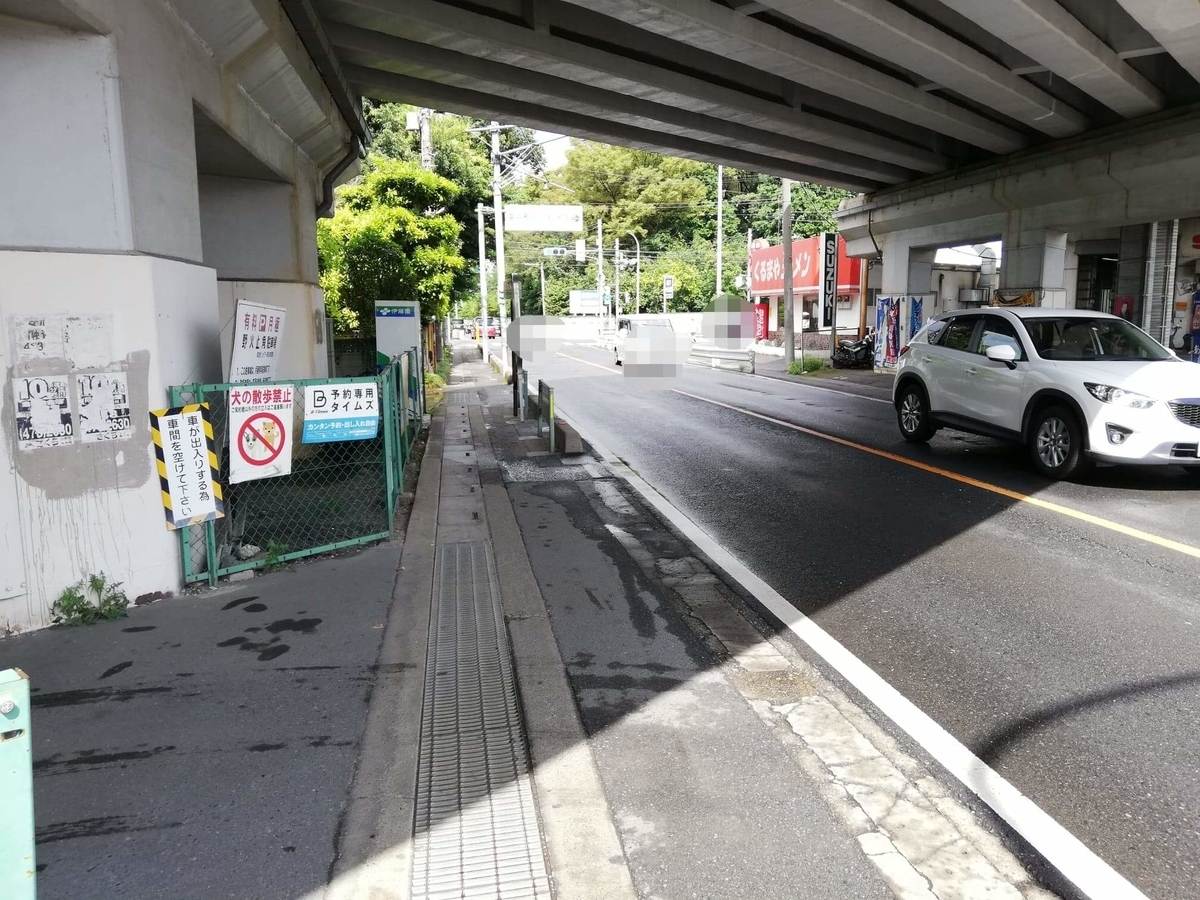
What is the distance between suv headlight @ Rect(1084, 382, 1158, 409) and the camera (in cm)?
834

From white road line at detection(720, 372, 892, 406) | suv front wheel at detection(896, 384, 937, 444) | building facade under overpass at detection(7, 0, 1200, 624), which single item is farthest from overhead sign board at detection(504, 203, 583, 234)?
suv front wheel at detection(896, 384, 937, 444)

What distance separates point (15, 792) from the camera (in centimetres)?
203

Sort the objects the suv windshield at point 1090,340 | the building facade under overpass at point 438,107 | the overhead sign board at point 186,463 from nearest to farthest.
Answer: the building facade under overpass at point 438,107 < the overhead sign board at point 186,463 < the suv windshield at point 1090,340

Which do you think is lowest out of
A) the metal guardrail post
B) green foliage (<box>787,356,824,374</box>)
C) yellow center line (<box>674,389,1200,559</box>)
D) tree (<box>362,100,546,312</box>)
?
yellow center line (<box>674,389,1200,559</box>)

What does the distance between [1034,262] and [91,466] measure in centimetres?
2005

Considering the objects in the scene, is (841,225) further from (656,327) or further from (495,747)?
(495,747)

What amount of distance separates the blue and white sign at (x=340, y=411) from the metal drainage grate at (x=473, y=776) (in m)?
2.05

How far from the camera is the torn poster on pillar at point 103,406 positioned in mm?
5301

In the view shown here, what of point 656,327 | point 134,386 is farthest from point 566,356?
point 134,386

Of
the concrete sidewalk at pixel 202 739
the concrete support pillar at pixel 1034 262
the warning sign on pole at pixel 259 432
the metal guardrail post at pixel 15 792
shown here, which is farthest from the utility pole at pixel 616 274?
the metal guardrail post at pixel 15 792

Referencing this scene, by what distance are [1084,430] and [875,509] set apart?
2.47 metres

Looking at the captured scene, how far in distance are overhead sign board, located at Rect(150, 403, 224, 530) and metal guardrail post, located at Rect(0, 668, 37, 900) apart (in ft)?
12.8

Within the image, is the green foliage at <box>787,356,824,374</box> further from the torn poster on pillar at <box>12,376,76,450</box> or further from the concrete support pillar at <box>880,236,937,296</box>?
the torn poster on pillar at <box>12,376,76,450</box>

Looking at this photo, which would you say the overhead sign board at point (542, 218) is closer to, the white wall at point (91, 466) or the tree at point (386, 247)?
the tree at point (386, 247)
